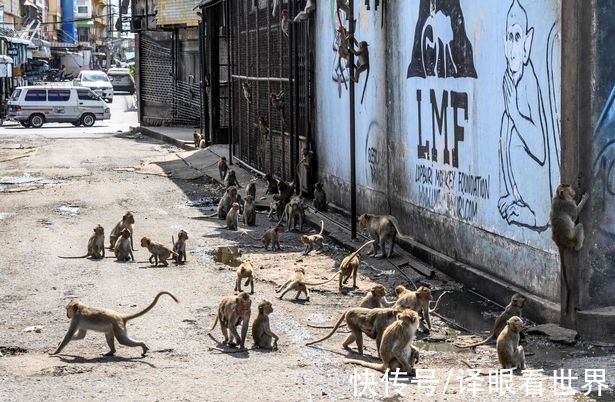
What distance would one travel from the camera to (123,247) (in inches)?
620

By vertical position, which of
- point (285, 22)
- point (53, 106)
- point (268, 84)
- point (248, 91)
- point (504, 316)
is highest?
point (285, 22)

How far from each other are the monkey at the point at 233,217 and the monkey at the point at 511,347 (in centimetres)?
980

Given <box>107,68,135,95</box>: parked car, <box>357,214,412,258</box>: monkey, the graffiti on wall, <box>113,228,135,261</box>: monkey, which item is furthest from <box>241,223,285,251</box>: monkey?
<box>107,68,135,95</box>: parked car

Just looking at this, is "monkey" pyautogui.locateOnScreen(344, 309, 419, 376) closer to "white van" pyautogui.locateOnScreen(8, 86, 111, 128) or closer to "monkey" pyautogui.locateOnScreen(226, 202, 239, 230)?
"monkey" pyautogui.locateOnScreen(226, 202, 239, 230)

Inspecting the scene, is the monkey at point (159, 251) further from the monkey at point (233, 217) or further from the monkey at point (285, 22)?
the monkey at point (285, 22)

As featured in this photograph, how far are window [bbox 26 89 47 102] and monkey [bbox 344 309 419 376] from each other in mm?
41392

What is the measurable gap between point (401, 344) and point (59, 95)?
41844 millimetres

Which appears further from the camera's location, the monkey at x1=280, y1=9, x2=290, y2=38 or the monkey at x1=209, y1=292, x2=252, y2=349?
the monkey at x1=280, y1=9, x2=290, y2=38

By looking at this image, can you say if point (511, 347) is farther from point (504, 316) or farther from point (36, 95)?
point (36, 95)

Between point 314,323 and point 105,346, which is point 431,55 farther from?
point 105,346

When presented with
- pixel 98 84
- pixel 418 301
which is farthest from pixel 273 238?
pixel 98 84

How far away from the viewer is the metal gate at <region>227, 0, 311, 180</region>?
2234cm

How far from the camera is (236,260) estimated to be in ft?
52.6

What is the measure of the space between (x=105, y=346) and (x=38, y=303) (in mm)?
2427
